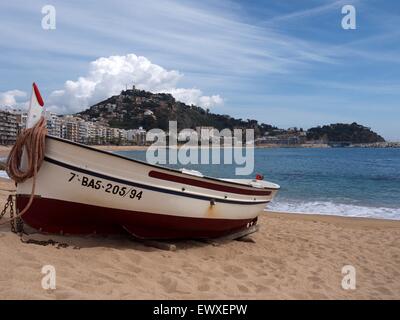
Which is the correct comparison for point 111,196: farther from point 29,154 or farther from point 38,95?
point 38,95

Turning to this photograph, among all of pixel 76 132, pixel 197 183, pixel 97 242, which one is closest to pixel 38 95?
pixel 97 242

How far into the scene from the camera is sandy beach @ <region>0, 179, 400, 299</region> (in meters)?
4.30

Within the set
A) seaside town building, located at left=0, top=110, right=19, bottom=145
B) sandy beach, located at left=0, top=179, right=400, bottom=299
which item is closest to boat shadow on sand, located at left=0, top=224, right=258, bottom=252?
sandy beach, located at left=0, top=179, right=400, bottom=299

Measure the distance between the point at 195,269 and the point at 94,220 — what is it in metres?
1.76

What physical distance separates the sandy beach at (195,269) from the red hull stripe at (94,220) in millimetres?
190

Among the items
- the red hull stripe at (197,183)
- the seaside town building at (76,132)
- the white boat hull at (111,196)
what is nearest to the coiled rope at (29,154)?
the white boat hull at (111,196)

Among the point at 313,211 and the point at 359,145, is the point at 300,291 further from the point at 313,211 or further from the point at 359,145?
the point at 359,145

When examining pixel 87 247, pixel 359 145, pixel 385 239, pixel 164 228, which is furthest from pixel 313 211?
pixel 359 145

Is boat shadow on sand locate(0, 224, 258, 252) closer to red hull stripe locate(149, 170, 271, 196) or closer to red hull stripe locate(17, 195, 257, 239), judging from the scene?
red hull stripe locate(17, 195, 257, 239)

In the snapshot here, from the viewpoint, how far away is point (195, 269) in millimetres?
5605

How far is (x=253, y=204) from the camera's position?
781 centimetres

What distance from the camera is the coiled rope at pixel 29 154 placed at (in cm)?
568

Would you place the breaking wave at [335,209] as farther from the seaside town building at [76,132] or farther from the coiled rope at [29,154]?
the seaside town building at [76,132]

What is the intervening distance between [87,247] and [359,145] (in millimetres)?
197671
